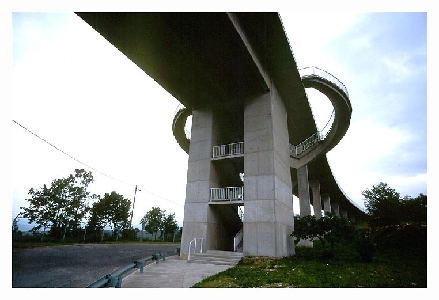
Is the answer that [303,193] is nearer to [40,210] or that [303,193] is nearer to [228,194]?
[228,194]

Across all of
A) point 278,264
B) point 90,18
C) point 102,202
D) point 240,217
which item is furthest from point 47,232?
point 278,264

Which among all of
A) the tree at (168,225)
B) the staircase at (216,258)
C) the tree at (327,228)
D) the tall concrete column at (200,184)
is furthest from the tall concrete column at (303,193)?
the tree at (168,225)

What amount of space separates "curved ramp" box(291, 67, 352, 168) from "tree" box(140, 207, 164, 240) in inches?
1077

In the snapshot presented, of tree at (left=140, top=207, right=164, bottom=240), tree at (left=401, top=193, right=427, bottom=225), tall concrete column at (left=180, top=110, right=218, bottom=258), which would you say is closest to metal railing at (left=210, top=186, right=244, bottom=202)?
tall concrete column at (left=180, top=110, right=218, bottom=258)

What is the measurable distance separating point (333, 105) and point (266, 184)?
31.1ft

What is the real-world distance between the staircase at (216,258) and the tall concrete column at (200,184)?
0.87 meters

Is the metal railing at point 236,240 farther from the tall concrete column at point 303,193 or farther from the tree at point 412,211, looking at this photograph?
the tall concrete column at point 303,193

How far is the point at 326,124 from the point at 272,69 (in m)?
8.15

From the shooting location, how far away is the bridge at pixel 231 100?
36.0 feet

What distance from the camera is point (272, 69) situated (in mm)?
14477

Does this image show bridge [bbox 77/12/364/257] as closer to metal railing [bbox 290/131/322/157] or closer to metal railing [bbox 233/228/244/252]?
metal railing [bbox 233/228/244/252]

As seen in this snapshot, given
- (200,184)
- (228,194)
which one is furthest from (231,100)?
(228,194)

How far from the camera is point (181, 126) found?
2164 centimetres

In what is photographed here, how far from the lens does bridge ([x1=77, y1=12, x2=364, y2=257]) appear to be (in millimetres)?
10977
